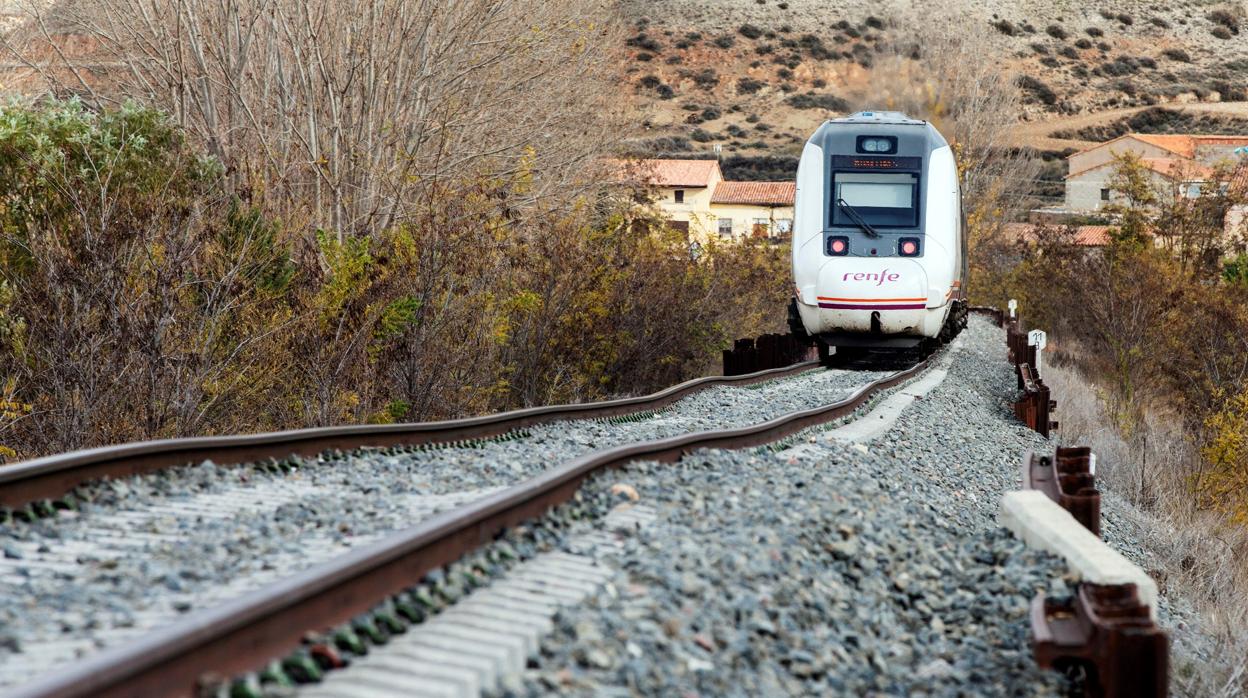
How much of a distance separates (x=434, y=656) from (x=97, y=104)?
12867 millimetres

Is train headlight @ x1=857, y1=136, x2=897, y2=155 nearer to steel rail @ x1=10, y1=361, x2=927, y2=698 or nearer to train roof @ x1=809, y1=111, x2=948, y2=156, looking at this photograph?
train roof @ x1=809, y1=111, x2=948, y2=156

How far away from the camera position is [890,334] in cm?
1703

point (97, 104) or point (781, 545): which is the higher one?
point (97, 104)

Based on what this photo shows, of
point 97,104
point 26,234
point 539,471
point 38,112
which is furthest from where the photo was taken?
point 97,104

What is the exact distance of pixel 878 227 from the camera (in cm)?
1678

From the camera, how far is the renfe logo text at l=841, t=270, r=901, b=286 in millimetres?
16656

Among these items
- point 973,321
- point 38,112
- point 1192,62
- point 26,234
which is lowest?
point 973,321

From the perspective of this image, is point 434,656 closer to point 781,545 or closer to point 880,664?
point 880,664

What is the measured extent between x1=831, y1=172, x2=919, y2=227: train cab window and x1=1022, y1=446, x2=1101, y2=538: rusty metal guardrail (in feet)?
31.2

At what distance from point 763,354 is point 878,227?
3.22m

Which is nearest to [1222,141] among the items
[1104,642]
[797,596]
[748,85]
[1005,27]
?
[1005,27]

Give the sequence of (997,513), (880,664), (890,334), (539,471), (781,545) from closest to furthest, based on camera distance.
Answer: (880,664), (781,545), (539,471), (997,513), (890,334)

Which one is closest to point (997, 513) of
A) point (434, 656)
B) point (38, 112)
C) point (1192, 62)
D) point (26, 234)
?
point (434, 656)

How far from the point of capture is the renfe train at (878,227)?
1667cm
